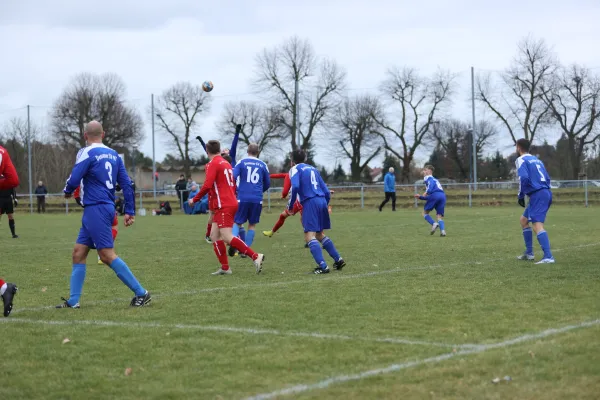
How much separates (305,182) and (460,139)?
220 ft

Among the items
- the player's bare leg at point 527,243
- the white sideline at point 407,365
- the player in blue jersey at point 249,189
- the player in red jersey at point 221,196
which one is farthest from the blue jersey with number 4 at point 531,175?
the white sideline at point 407,365

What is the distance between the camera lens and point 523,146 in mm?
12023

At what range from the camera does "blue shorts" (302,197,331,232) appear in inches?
442

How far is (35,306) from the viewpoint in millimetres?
8617

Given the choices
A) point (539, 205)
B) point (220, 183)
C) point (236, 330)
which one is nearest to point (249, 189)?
point (220, 183)

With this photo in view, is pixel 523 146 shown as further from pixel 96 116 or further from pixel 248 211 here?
pixel 96 116

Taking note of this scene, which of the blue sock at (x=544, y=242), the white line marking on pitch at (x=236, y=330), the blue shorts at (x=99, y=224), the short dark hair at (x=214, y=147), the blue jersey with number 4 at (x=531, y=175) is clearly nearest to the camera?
the white line marking on pitch at (x=236, y=330)

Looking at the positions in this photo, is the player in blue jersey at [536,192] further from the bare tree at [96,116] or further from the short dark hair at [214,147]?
the bare tree at [96,116]

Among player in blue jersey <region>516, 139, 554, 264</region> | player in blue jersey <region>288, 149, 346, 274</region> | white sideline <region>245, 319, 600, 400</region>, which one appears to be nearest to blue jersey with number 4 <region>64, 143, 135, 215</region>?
player in blue jersey <region>288, 149, 346, 274</region>

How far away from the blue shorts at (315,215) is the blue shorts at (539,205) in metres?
3.04

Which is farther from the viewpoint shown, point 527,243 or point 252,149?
point 252,149

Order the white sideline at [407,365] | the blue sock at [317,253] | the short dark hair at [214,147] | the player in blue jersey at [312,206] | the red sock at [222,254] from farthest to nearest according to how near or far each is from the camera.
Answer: the red sock at [222,254] → the short dark hair at [214,147] → the player in blue jersey at [312,206] → the blue sock at [317,253] → the white sideline at [407,365]

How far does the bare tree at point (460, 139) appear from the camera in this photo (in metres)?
69.4

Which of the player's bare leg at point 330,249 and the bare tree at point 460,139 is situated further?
the bare tree at point 460,139
